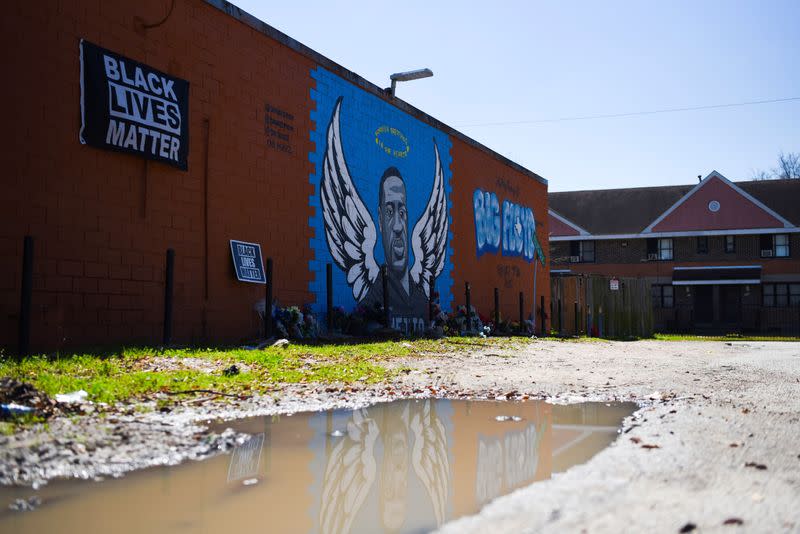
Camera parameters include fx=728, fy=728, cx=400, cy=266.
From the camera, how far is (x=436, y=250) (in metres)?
20.2

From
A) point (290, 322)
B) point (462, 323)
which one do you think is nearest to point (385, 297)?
point (290, 322)

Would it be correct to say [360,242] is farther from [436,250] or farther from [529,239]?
[529,239]

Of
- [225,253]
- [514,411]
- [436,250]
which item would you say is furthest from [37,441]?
[436,250]

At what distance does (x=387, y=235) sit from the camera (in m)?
17.5

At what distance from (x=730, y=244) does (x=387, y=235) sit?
32.3 meters

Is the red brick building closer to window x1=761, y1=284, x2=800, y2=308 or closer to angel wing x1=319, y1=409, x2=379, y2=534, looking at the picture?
window x1=761, y1=284, x2=800, y2=308

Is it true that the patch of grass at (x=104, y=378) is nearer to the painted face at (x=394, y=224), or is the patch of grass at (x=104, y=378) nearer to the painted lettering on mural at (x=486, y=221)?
the painted face at (x=394, y=224)

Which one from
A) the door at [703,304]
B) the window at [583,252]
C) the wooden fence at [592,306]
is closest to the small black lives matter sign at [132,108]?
the wooden fence at [592,306]

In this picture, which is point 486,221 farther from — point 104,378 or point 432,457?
point 432,457

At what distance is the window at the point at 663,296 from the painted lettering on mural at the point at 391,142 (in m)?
29.5

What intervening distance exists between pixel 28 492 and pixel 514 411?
11.5 feet

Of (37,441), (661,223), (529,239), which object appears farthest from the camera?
(661,223)

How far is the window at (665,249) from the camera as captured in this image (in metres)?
44.1

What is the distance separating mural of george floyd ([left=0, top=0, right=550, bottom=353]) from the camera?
8.89 metres
